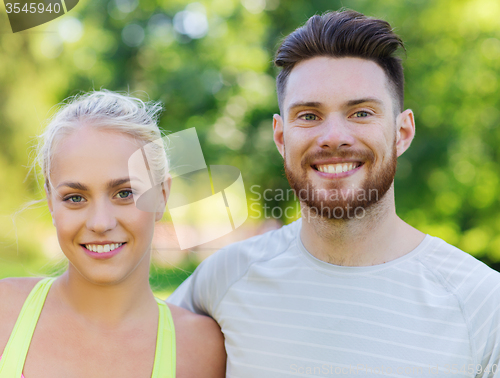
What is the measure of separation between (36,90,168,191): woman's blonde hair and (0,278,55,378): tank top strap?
494 mm

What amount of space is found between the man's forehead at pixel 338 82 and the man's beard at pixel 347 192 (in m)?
0.28

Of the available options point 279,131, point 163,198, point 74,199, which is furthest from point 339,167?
point 74,199

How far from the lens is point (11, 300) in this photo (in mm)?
1938

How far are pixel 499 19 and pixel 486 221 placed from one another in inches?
153

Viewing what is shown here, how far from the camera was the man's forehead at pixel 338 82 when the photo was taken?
2131mm

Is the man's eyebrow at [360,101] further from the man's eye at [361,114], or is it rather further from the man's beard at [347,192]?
the man's beard at [347,192]

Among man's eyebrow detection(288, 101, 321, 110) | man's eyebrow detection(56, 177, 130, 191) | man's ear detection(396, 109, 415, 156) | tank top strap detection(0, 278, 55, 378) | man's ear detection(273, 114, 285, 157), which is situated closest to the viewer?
tank top strap detection(0, 278, 55, 378)

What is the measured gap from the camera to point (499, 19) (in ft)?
27.4

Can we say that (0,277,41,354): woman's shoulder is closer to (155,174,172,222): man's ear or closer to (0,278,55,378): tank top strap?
(0,278,55,378): tank top strap

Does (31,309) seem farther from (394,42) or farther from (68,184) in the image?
(394,42)

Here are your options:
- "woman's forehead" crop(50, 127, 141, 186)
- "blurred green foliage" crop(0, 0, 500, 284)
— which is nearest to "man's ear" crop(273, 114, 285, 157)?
"woman's forehead" crop(50, 127, 141, 186)

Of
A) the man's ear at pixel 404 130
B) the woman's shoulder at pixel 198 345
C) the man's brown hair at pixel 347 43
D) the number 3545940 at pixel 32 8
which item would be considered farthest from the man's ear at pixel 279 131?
the number 3545940 at pixel 32 8

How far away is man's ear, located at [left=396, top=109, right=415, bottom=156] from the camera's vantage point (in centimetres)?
230

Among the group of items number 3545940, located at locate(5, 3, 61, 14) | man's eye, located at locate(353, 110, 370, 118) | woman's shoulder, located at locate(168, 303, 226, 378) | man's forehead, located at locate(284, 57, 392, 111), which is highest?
number 3545940, located at locate(5, 3, 61, 14)
